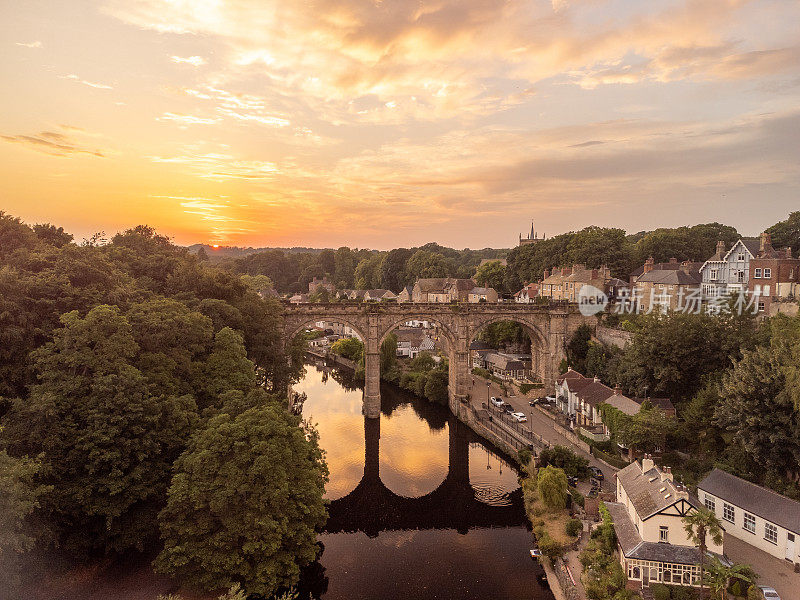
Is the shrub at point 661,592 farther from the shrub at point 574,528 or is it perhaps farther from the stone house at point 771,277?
the stone house at point 771,277

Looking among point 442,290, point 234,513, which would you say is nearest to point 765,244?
point 234,513

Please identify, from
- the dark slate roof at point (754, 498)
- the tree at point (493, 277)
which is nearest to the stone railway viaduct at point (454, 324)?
the dark slate roof at point (754, 498)

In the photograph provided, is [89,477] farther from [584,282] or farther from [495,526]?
[584,282]

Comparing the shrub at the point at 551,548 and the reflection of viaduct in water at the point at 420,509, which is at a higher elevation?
the shrub at the point at 551,548

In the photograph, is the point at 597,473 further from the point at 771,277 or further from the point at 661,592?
the point at 771,277

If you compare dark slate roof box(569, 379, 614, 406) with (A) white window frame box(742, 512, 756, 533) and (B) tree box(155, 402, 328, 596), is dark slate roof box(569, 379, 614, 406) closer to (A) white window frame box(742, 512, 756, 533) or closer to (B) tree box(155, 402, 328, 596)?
(A) white window frame box(742, 512, 756, 533)

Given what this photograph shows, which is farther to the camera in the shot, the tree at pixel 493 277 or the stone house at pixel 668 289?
the tree at pixel 493 277

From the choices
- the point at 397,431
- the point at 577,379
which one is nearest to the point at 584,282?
the point at 577,379
